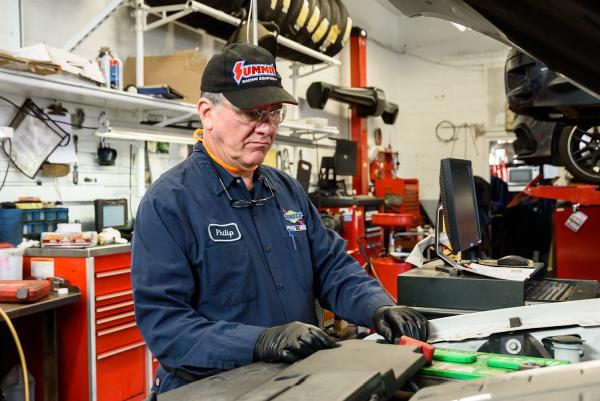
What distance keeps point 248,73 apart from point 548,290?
1.26 metres

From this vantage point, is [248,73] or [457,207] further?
[457,207]

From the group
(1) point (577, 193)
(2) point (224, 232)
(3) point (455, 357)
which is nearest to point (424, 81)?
(1) point (577, 193)

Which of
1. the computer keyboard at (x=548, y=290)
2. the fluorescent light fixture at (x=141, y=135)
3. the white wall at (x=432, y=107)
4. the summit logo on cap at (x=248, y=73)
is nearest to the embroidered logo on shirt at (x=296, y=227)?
the summit logo on cap at (x=248, y=73)

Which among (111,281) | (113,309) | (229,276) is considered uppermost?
(229,276)

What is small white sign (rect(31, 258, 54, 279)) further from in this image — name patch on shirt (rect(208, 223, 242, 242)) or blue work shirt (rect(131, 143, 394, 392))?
name patch on shirt (rect(208, 223, 242, 242))

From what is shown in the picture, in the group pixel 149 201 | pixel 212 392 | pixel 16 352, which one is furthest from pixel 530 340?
pixel 16 352

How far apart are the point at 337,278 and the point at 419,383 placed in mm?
708

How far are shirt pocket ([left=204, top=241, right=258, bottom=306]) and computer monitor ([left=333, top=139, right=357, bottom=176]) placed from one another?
468 centimetres

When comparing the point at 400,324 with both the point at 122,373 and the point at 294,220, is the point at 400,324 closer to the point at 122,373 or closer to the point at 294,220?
the point at 294,220

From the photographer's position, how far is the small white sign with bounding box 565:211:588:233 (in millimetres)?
4828

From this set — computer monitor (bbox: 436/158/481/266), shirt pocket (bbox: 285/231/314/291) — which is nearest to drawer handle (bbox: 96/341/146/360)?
shirt pocket (bbox: 285/231/314/291)

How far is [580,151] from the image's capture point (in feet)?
14.9

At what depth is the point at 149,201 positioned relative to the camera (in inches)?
55.8

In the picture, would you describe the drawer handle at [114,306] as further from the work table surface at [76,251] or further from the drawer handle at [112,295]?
the work table surface at [76,251]
